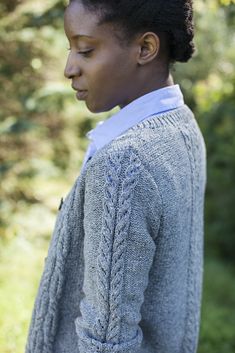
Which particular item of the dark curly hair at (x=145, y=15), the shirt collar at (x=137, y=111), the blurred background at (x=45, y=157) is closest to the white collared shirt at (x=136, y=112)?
the shirt collar at (x=137, y=111)

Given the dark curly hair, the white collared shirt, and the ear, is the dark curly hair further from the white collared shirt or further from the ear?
the white collared shirt

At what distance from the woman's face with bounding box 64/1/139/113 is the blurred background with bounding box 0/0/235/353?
201 cm

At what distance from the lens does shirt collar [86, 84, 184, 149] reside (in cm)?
148

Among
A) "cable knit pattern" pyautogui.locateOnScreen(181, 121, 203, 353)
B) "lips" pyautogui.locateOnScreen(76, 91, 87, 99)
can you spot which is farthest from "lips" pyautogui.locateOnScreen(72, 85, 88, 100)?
"cable knit pattern" pyautogui.locateOnScreen(181, 121, 203, 353)

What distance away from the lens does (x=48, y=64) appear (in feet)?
16.1

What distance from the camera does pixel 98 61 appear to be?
1443mm

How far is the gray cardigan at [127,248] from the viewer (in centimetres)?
135

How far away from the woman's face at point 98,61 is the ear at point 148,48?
1 cm

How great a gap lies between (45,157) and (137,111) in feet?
14.0

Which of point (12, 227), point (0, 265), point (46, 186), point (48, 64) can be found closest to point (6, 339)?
point (0, 265)

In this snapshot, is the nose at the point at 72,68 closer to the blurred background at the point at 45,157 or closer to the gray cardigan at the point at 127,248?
the gray cardigan at the point at 127,248

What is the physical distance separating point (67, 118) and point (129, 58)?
14.4 feet

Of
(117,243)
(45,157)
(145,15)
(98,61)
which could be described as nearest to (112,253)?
(117,243)

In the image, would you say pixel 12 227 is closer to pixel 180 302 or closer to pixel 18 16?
pixel 18 16
